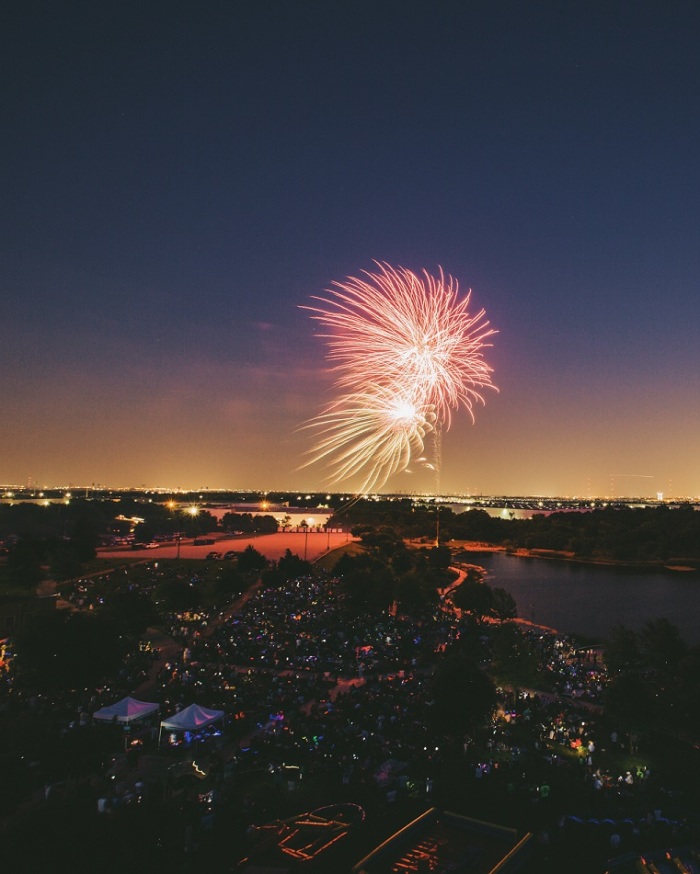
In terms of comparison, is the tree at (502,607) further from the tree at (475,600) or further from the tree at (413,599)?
the tree at (413,599)

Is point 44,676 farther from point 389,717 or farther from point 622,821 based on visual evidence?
point 622,821

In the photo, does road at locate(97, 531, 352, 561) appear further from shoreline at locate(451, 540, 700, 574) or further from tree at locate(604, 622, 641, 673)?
tree at locate(604, 622, 641, 673)

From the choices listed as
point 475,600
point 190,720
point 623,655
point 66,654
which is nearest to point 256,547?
point 475,600

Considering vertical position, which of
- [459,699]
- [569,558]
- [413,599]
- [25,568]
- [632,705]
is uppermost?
[459,699]

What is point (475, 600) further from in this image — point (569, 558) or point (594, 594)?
point (569, 558)

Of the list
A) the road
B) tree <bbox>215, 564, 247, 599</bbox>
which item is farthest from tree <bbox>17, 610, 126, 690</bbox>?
the road

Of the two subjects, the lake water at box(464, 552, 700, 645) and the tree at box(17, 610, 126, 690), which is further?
the lake water at box(464, 552, 700, 645)
